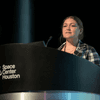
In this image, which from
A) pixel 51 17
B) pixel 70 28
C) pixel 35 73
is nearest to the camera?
pixel 35 73

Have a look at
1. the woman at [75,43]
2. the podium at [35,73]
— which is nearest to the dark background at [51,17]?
the woman at [75,43]

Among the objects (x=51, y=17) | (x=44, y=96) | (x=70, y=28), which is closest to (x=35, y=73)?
(x=44, y=96)

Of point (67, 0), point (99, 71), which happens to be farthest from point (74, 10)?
point (99, 71)

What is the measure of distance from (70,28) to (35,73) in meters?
0.59

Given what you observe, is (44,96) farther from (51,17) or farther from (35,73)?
Answer: (51,17)

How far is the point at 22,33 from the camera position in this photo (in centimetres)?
262

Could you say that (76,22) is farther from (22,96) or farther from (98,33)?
(98,33)

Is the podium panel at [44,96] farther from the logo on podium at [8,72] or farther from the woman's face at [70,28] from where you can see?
the woman's face at [70,28]

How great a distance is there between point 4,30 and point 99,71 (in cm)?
209

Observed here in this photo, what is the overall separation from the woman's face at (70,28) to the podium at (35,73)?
495 millimetres

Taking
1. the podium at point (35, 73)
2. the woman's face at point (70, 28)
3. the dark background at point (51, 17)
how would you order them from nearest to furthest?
the podium at point (35, 73)
the woman's face at point (70, 28)
the dark background at point (51, 17)

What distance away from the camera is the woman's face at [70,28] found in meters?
1.04

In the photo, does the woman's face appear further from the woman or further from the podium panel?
the podium panel

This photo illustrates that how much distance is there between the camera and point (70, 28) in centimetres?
107
